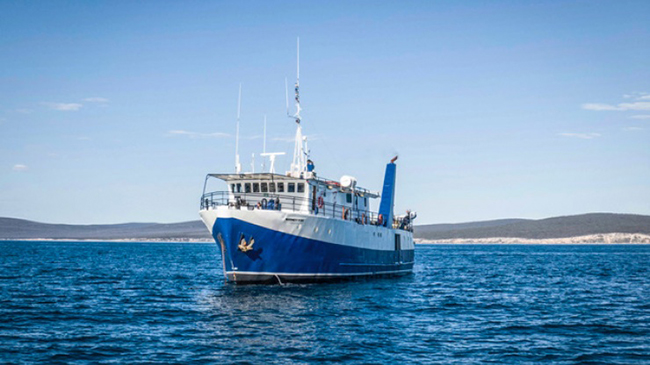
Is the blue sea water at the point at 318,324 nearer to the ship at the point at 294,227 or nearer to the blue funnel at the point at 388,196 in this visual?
the ship at the point at 294,227

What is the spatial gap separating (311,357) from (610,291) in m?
28.1

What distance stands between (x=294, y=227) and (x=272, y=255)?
6.51 feet

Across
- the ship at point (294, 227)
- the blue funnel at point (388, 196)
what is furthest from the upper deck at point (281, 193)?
the blue funnel at point (388, 196)

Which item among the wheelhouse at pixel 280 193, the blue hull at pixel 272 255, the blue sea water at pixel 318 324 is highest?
the wheelhouse at pixel 280 193

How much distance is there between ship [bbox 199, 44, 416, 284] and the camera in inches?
1405

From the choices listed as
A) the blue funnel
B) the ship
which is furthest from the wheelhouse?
the blue funnel

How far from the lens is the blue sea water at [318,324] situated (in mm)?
19984

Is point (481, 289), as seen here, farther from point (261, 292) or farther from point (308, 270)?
point (261, 292)

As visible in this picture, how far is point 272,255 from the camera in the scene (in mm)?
36219

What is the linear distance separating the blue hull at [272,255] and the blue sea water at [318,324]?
2.90ft

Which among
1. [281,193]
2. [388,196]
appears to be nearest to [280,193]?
[281,193]

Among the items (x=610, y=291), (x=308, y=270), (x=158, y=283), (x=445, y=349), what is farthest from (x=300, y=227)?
(x=610, y=291)

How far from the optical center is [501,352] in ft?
67.9

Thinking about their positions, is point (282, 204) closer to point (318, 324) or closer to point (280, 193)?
point (280, 193)
